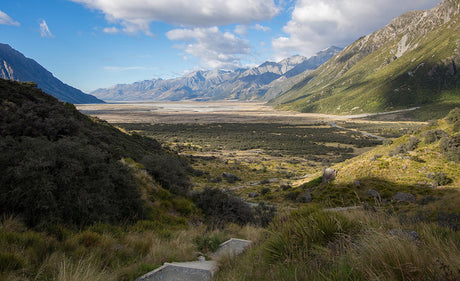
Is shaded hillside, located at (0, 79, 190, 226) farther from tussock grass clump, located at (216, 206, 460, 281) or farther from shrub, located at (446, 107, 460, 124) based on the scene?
shrub, located at (446, 107, 460, 124)

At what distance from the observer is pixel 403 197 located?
15438 mm

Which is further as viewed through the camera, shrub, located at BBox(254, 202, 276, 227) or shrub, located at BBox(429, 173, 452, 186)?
shrub, located at BBox(429, 173, 452, 186)

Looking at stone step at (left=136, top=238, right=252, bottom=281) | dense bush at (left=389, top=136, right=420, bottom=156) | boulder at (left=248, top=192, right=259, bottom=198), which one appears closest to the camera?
stone step at (left=136, top=238, right=252, bottom=281)

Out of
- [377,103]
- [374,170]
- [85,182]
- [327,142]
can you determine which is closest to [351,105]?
[377,103]

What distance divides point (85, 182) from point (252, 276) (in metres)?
6.13

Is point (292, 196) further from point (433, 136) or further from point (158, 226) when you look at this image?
point (158, 226)

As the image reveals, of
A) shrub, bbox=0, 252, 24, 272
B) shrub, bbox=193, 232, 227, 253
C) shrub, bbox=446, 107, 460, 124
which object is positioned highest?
shrub, bbox=446, 107, 460, 124

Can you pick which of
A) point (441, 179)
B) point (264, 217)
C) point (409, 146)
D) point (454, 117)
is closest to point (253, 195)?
point (264, 217)

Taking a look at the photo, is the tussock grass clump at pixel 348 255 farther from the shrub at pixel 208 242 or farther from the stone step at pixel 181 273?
the shrub at pixel 208 242

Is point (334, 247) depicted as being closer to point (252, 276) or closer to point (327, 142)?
point (252, 276)

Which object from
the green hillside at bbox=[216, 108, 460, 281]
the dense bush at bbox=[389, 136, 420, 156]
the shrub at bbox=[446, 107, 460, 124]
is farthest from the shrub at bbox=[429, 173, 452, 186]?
the green hillside at bbox=[216, 108, 460, 281]

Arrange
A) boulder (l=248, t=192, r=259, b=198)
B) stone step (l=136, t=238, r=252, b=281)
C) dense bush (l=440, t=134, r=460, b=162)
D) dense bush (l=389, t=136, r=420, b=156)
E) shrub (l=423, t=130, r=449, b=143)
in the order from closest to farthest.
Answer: stone step (l=136, t=238, r=252, b=281) < dense bush (l=440, t=134, r=460, b=162) < shrub (l=423, t=130, r=449, b=143) < boulder (l=248, t=192, r=259, b=198) < dense bush (l=389, t=136, r=420, b=156)

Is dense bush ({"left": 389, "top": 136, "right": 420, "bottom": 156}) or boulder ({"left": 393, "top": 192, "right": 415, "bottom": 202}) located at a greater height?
dense bush ({"left": 389, "top": 136, "right": 420, "bottom": 156})

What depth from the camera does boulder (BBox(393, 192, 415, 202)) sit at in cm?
1508
